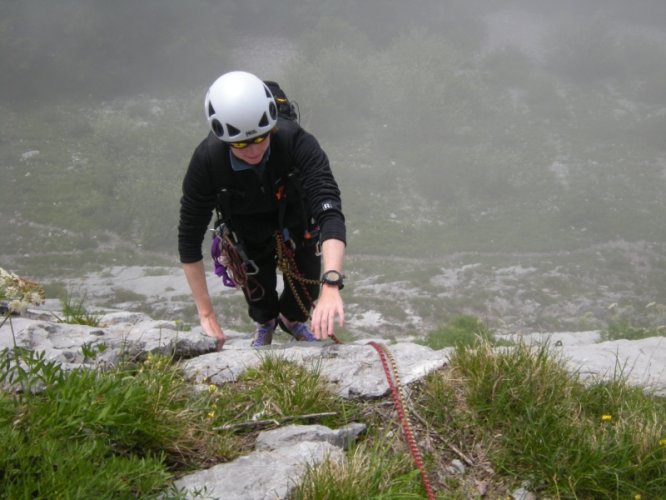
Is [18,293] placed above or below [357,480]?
above

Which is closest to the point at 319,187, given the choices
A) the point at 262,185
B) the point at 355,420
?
the point at 262,185

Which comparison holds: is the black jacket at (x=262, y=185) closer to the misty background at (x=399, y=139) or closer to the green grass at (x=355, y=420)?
the green grass at (x=355, y=420)

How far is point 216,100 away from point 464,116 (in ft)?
282

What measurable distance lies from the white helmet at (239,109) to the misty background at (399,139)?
34.0 m

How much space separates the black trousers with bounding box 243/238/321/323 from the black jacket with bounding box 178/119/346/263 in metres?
0.82

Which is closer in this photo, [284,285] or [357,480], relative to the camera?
[357,480]

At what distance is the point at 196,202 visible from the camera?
4887 mm

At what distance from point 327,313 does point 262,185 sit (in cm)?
159

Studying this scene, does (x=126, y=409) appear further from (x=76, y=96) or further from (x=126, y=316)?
(x=76, y=96)

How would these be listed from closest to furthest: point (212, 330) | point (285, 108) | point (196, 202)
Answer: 1. point (196, 202)
2. point (212, 330)
3. point (285, 108)

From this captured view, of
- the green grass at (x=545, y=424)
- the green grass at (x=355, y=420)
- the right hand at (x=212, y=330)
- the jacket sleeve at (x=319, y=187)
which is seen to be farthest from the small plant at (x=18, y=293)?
the green grass at (x=545, y=424)

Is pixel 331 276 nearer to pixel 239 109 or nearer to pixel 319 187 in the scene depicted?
pixel 319 187

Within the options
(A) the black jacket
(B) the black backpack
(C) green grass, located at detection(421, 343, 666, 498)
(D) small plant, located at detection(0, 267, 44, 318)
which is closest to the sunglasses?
(A) the black jacket

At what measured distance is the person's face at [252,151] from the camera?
4.59 meters
